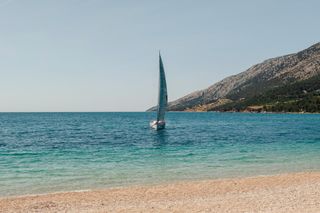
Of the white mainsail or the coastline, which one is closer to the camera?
the coastline

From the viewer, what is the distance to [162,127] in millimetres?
109125

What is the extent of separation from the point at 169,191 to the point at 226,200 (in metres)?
5.00

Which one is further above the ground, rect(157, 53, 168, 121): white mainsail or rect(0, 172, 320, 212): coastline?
rect(157, 53, 168, 121): white mainsail

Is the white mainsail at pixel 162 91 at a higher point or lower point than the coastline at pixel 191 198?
higher

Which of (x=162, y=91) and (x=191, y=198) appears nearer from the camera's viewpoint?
(x=191, y=198)

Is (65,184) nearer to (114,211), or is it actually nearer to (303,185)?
(114,211)

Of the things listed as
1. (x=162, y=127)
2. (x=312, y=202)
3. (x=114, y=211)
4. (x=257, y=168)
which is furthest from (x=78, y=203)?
(x=162, y=127)

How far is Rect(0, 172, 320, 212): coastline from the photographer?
21.3m

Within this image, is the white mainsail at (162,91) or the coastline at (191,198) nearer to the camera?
the coastline at (191,198)

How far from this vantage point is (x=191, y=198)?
24.5m

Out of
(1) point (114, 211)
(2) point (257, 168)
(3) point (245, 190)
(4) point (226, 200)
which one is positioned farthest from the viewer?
(2) point (257, 168)

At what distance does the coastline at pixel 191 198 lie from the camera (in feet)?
69.9

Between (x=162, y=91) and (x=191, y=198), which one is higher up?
(x=162, y=91)

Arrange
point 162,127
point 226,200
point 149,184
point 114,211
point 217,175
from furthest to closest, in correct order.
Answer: point 162,127 → point 217,175 → point 149,184 → point 226,200 → point 114,211
